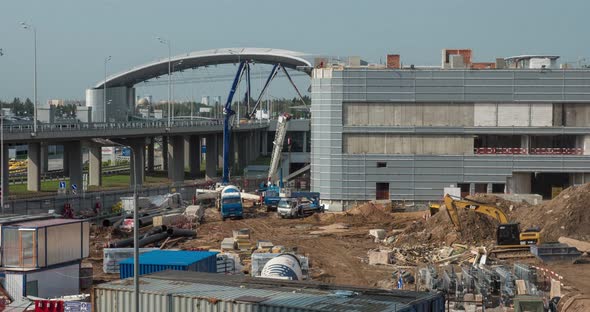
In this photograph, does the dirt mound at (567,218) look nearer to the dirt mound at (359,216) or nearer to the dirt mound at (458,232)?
the dirt mound at (458,232)

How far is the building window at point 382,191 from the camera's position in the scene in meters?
59.3

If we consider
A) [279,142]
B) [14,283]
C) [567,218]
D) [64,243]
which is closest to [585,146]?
[567,218]

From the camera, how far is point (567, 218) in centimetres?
4191

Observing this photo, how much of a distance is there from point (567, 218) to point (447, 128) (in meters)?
16.6

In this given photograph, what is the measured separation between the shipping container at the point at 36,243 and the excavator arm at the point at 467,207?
1796cm

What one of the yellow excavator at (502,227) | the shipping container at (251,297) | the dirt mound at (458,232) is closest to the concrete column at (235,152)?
the dirt mound at (458,232)

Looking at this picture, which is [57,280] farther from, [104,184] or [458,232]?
[104,184]

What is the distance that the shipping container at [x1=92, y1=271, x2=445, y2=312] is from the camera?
1859 cm

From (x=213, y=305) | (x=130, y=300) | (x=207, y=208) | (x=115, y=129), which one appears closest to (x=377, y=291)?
(x=213, y=305)

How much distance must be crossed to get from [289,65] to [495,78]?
2982 inches

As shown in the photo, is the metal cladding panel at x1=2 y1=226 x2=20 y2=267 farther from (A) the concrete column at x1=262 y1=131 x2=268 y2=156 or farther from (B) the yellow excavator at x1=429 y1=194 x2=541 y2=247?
(A) the concrete column at x1=262 y1=131 x2=268 y2=156

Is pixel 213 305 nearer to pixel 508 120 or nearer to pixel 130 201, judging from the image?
pixel 130 201

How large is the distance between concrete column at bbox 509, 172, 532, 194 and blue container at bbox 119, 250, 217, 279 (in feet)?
105

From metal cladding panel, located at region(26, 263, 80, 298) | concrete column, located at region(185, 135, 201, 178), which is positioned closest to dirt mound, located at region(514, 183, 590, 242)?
metal cladding panel, located at region(26, 263, 80, 298)
